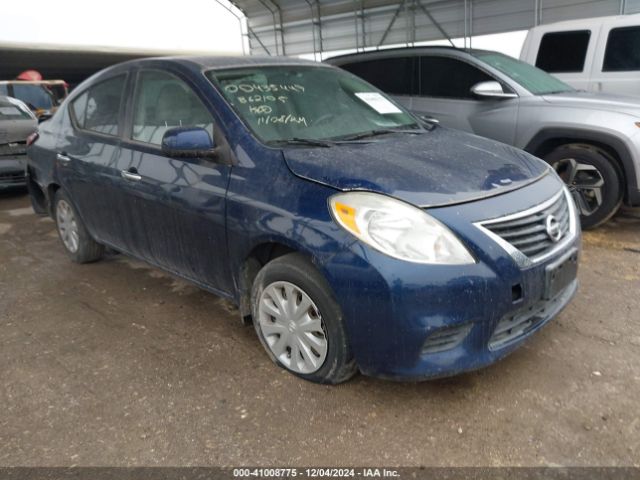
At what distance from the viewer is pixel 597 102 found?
187 inches

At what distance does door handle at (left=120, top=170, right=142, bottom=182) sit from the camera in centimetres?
332

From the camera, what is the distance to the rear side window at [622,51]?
19.8ft

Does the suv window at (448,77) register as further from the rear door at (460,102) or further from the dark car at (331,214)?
the dark car at (331,214)

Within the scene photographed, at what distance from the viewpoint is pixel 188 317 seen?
3520mm

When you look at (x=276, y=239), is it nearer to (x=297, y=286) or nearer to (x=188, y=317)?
(x=297, y=286)

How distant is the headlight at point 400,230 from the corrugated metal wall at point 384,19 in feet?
23.7

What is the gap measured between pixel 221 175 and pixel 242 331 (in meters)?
1.02

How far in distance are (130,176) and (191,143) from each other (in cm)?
79

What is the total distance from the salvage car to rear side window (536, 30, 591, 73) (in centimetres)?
116

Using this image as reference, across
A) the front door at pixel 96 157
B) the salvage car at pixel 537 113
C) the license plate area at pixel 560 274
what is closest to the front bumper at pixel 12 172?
the front door at pixel 96 157

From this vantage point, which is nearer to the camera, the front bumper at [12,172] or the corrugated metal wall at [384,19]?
the front bumper at [12,172]

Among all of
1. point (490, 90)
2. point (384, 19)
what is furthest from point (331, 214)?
point (384, 19)

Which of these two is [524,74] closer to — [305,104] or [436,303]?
[305,104]

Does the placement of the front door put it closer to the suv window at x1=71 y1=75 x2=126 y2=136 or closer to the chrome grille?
the suv window at x1=71 y1=75 x2=126 y2=136
